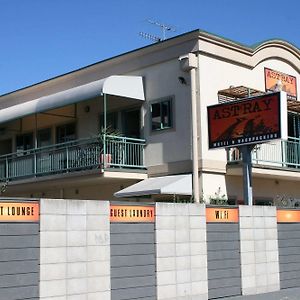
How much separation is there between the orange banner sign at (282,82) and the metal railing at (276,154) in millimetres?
1997

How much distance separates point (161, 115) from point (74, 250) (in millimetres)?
10708

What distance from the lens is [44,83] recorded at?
25.5 m

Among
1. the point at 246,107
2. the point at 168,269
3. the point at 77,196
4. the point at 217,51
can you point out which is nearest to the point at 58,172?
the point at 77,196

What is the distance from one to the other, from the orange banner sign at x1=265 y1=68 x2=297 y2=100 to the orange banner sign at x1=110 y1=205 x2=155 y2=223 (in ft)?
37.0

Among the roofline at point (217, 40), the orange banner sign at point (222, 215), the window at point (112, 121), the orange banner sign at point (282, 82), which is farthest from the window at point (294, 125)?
the orange banner sign at point (222, 215)

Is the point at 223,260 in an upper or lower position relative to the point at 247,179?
lower

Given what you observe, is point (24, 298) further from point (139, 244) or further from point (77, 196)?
point (77, 196)

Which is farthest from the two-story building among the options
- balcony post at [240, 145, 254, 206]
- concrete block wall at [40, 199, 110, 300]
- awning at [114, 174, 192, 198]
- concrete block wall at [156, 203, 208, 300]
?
concrete block wall at [40, 199, 110, 300]

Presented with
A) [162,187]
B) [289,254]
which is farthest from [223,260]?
[162,187]

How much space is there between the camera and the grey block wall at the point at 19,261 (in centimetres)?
966

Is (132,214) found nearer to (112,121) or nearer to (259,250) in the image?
(259,250)

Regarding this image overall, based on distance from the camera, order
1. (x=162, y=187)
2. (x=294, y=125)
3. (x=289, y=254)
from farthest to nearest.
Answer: (x=294, y=125), (x=162, y=187), (x=289, y=254)

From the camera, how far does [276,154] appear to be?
2203 centimetres

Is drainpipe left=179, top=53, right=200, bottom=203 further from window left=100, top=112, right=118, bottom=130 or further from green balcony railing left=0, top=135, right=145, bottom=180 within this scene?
window left=100, top=112, right=118, bottom=130
